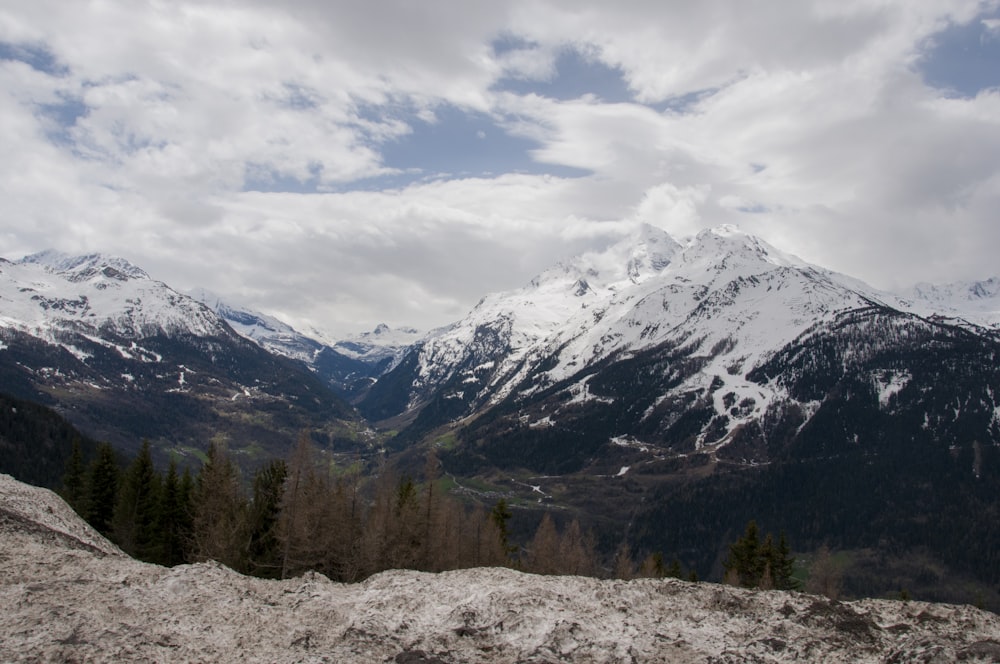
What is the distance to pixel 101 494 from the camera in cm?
6206

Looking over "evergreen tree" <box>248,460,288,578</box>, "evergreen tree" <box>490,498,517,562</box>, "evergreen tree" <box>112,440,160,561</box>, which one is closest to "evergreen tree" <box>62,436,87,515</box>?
"evergreen tree" <box>112,440,160,561</box>

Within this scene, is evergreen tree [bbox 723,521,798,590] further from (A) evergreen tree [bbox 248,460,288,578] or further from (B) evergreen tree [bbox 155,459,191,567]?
(B) evergreen tree [bbox 155,459,191,567]

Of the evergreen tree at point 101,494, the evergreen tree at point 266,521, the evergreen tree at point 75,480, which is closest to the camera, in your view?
the evergreen tree at point 266,521

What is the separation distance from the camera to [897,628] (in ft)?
64.8

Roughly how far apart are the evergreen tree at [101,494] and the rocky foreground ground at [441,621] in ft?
134

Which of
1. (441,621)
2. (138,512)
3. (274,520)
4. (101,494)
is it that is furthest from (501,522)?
(441,621)

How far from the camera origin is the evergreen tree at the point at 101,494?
60.8m

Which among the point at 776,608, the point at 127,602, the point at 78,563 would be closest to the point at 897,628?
the point at 776,608

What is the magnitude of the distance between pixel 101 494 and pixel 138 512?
6.19 meters

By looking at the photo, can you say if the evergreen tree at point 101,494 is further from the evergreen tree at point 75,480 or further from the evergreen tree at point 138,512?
the evergreen tree at point 75,480

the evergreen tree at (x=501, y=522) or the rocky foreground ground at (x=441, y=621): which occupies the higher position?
the rocky foreground ground at (x=441, y=621)

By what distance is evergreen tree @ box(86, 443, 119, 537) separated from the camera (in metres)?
60.8

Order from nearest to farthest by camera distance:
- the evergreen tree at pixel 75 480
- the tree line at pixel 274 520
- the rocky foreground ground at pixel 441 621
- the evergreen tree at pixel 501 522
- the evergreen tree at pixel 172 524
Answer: the rocky foreground ground at pixel 441 621 < the tree line at pixel 274 520 < the evergreen tree at pixel 172 524 < the evergreen tree at pixel 75 480 < the evergreen tree at pixel 501 522

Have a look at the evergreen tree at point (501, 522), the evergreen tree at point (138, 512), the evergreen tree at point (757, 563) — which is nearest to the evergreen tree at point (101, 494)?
the evergreen tree at point (138, 512)
